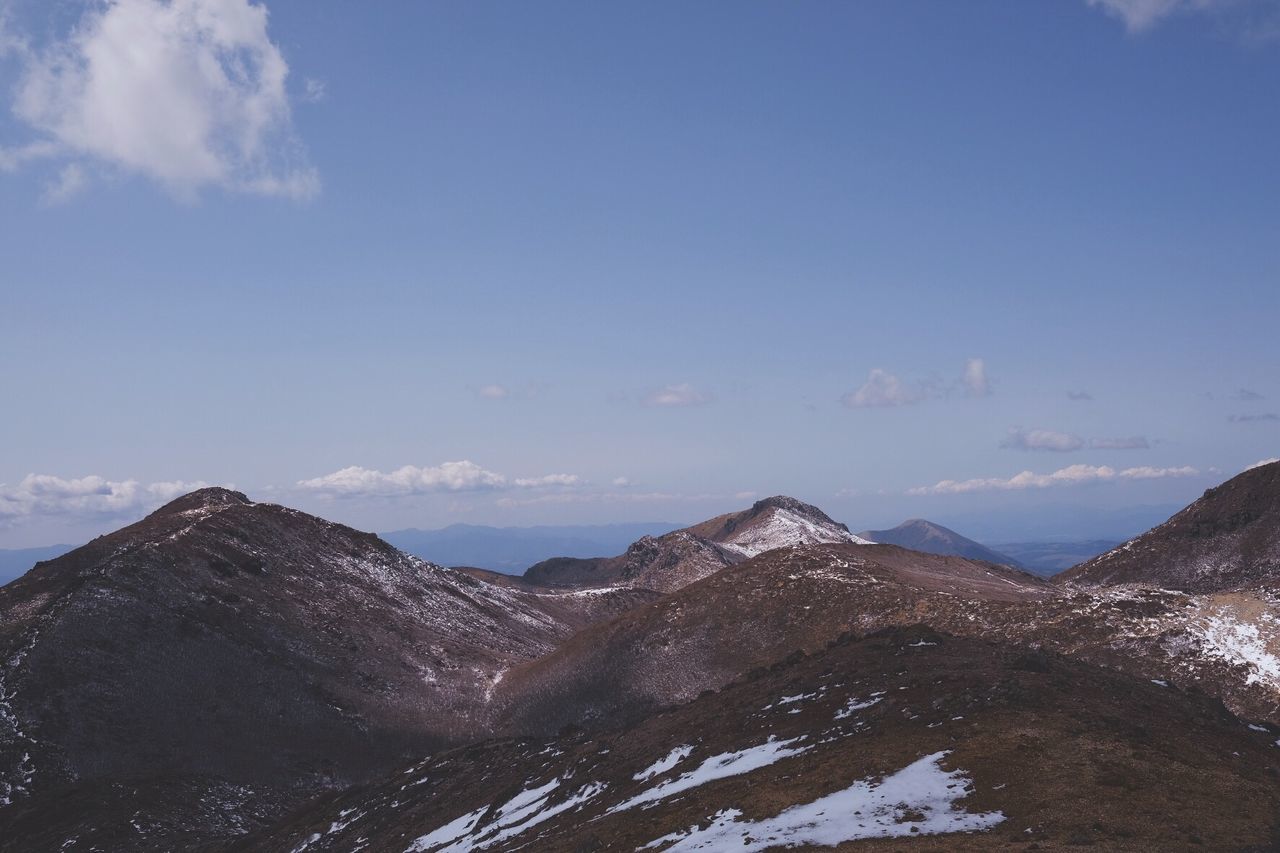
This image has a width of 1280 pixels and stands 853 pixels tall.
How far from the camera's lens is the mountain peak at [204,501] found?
13362 cm

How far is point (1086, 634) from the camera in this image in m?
72.5

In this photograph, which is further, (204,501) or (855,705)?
(204,501)

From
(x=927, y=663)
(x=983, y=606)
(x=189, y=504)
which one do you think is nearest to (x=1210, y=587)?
(x=983, y=606)

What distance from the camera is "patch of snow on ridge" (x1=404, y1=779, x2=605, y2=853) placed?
133 ft

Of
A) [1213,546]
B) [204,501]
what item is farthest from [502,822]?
[1213,546]

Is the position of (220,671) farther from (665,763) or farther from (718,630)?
(665,763)

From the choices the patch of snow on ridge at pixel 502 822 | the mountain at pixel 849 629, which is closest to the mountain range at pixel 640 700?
the patch of snow on ridge at pixel 502 822

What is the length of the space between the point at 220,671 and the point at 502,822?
61.7m

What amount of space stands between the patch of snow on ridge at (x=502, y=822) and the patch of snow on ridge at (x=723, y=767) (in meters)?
4.49

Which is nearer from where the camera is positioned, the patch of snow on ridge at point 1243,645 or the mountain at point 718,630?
the patch of snow on ridge at point 1243,645

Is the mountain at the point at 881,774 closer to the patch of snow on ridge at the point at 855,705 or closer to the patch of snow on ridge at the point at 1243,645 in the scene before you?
the patch of snow on ridge at the point at 855,705

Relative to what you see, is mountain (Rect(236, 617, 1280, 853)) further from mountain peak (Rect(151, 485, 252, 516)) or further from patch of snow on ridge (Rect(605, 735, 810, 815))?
mountain peak (Rect(151, 485, 252, 516))

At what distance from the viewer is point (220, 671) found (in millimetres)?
91625

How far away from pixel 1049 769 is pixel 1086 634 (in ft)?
168
